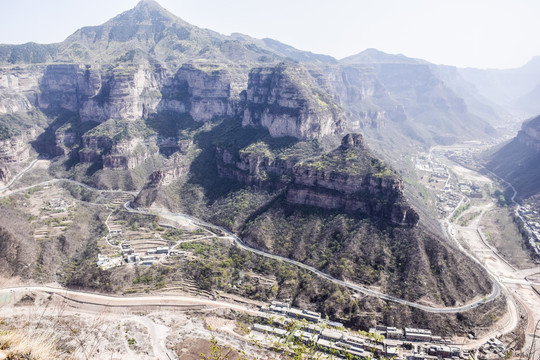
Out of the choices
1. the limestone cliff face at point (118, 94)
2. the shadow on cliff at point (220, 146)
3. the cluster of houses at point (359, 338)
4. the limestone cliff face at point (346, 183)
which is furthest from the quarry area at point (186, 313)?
the limestone cliff face at point (118, 94)

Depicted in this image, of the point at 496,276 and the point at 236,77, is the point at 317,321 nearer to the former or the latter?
the point at 496,276

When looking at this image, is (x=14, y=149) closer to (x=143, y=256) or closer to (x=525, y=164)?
(x=143, y=256)

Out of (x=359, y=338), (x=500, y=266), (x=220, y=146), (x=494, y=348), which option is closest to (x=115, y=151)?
(x=220, y=146)

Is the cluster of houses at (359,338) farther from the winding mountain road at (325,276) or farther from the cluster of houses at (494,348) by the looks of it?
the winding mountain road at (325,276)

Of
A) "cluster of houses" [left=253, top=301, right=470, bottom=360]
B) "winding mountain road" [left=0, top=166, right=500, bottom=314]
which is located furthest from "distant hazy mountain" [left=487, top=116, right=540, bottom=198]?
"cluster of houses" [left=253, top=301, right=470, bottom=360]

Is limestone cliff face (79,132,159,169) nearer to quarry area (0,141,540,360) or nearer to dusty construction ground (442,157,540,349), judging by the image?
quarry area (0,141,540,360)

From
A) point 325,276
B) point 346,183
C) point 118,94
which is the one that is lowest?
point 325,276
